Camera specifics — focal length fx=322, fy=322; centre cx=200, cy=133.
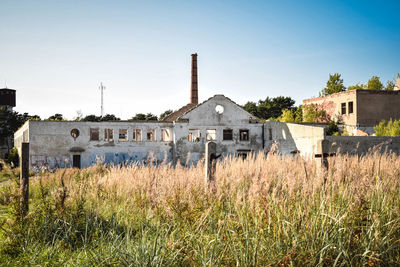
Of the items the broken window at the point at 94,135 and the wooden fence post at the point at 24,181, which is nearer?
the wooden fence post at the point at 24,181

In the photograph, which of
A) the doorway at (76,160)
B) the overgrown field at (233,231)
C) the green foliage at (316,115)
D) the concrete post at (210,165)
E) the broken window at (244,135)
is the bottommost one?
the doorway at (76,160)

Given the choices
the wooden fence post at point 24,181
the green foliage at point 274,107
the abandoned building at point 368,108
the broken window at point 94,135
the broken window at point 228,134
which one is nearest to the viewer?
the wooden fence post at point 24,181

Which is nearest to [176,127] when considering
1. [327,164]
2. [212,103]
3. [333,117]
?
[212,103]

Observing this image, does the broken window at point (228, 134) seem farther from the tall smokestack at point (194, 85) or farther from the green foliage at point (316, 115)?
the green foliage at point (316, 115)

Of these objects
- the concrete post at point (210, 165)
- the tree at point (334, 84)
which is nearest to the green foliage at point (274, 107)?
the tree at point (334, 84)

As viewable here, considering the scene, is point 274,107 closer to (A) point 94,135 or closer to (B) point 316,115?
(B) point 316,115

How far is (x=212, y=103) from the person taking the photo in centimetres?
2502

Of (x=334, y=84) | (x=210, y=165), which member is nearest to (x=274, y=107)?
(x=334, y=84)

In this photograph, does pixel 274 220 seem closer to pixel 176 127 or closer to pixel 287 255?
pixel 287 255

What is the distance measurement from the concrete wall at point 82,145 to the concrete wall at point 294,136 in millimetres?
7807

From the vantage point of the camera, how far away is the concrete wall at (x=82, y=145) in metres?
23.0

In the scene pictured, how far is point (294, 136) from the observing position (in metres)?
21.2

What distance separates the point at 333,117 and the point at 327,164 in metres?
27.3

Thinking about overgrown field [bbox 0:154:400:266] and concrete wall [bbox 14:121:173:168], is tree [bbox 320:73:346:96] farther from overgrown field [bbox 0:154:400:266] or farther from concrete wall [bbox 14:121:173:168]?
overgrown field [bbox 0:154:400:266]
